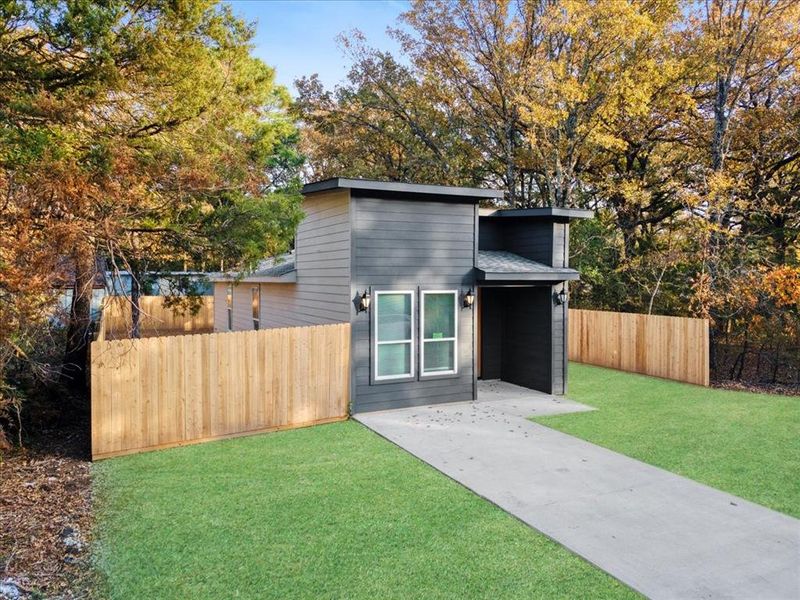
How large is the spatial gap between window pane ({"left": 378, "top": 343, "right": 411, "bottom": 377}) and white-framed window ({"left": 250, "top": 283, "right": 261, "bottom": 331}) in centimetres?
604

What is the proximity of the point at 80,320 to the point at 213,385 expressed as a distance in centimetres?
233

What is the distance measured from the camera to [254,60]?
8.20 metres

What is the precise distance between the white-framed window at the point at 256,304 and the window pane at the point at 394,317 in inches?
235

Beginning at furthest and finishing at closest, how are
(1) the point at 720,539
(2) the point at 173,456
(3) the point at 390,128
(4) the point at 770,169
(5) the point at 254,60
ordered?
(3) the point at 390,128, (4) the point at 770,169, (5) the point at 254,60, (2) the point at 173,456, (1) the point at 720,539

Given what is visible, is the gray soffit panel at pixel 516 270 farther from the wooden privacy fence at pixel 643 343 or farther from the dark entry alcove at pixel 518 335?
the wooden privacy fence at pixel 643 343

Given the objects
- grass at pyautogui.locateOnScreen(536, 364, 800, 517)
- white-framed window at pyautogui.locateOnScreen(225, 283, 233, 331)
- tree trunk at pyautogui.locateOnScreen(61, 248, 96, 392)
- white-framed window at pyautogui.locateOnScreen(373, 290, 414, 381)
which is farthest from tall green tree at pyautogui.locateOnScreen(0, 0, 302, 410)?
white-framed window at pyautogui.locateOnScreen(225, 283, 233, 331)

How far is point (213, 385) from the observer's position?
715 centimetres

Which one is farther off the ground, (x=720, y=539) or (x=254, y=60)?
(x=254, y=60)

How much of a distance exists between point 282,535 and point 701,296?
10.9 metres

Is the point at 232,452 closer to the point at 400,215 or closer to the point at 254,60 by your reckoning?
the point at 400,215

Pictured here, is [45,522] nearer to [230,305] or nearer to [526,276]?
[526,276]

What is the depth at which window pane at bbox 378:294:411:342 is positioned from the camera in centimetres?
861

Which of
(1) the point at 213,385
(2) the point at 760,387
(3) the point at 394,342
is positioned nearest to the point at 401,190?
(3) the point at 394,342

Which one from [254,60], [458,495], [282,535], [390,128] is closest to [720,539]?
[458,495]
